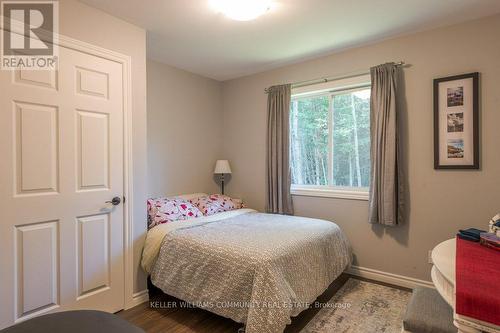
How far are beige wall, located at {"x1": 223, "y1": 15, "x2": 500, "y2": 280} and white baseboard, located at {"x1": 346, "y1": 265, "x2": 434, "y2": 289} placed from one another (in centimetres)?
5

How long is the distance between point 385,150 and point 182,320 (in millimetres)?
2447

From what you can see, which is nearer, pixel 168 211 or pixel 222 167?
pixel 168 211

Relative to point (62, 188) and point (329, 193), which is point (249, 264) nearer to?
point (62, 188)

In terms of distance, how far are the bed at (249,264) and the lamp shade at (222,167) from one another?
4.00 ft

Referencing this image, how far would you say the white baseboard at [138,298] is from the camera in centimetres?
240

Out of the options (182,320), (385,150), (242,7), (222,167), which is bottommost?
(182,320)

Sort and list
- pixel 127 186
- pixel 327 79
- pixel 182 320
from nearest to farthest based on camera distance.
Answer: pixel 182 320 < pixel 127 186 < pixel 327 79

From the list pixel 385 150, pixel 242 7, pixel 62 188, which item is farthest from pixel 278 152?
pixel 62 188

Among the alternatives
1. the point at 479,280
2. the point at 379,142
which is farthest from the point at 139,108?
the point at 479,280

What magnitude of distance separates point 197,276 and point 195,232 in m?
0.42

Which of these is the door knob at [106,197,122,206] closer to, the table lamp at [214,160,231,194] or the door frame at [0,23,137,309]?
the door frame at [0,23,137,309]

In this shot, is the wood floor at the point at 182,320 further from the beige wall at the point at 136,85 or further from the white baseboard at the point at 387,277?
the white baseboard at the point at 387,277

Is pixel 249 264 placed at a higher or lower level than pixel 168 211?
lower

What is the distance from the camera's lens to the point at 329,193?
127 inches
